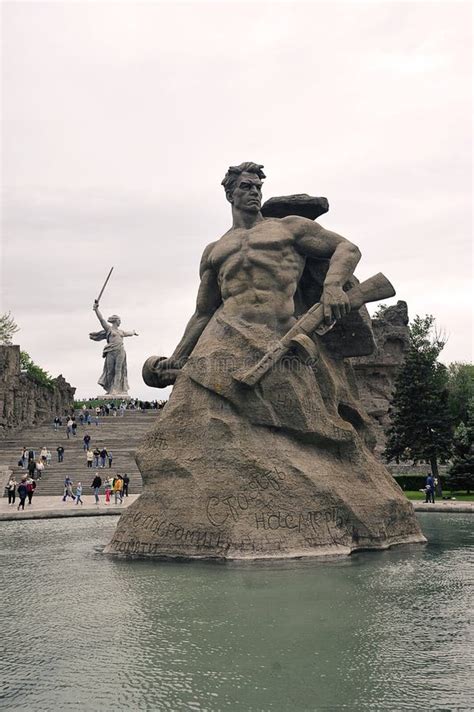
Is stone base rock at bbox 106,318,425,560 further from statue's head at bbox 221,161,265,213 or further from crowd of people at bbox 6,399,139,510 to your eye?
crowd of people at bbox 6,399,139,510

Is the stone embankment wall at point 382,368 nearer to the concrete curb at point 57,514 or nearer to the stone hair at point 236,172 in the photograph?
the concrete curb at point 57,514

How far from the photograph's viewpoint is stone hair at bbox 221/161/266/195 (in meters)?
10.2

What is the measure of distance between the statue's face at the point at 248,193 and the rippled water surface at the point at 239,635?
494 cm

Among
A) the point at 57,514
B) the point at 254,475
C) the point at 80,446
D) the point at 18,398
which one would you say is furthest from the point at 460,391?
the point at 254,475

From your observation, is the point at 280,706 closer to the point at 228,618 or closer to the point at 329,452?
the point at 228,618

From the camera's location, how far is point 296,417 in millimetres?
9070

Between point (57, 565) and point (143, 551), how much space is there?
101 centimetres

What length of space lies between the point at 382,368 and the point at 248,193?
33.7 m

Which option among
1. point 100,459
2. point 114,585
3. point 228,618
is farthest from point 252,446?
point 100,459

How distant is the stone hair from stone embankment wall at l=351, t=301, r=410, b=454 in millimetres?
32286

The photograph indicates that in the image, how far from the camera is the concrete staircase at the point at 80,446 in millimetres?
29328

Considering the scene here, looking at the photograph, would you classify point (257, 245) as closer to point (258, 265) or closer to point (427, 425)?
point (258, 265)

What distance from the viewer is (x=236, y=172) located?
10.3 m

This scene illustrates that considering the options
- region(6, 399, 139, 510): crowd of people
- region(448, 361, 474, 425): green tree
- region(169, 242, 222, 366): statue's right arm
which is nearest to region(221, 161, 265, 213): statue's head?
region(169, 242, 222, 366): statue's right arm
